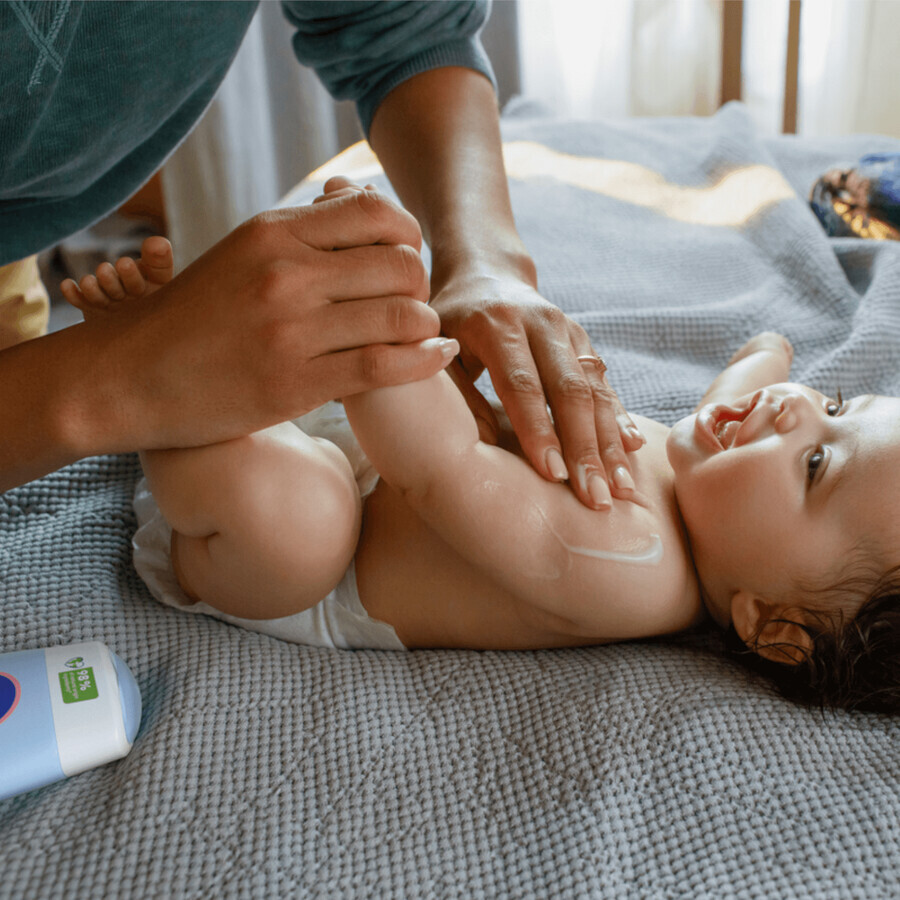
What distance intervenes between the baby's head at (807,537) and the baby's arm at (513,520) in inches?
3.7

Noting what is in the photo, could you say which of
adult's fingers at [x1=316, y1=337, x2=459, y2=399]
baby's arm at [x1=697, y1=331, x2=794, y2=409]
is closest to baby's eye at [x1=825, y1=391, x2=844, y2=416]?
baby's arm at [x1=697, y1=331, x2=794, y2=409]

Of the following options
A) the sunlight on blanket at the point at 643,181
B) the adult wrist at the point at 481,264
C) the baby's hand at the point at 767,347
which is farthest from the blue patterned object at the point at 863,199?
the adult wrist at the point at 481,264

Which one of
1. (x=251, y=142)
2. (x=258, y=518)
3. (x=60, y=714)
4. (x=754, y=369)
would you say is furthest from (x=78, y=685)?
(x=251, y=142)

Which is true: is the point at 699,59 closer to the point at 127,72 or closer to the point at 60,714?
the point at 127,72

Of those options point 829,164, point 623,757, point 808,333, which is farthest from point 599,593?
point 829,164

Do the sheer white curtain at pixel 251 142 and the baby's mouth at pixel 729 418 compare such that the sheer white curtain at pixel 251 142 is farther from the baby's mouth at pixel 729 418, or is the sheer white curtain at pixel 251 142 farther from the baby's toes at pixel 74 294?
the baby's mouth at pixel 729 418

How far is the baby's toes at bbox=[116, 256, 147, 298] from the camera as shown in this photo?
0.71m

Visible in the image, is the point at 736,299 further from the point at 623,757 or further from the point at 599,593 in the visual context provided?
the point at 623,757

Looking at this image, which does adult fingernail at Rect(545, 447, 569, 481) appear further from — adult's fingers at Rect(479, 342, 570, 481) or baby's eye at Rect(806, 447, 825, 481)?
baby's eye at Rect(806, 447, 825, 481)

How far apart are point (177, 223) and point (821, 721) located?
8.19 ft

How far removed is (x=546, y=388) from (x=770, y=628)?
301mm

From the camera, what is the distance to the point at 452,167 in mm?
997

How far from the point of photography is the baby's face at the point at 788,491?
0.73 metres

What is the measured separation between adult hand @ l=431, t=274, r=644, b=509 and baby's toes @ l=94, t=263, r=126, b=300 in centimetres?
29
